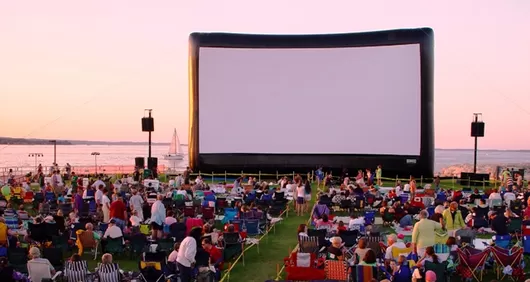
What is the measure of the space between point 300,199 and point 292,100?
1203cm

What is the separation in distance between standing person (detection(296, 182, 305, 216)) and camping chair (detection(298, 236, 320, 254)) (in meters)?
6.30

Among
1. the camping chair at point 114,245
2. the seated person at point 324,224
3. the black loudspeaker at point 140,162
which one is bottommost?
the camping chair at point 114,245

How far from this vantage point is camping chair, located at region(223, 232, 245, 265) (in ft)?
31.4

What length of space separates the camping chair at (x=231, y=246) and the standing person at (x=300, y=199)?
228 inches

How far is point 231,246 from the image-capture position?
31.7ft

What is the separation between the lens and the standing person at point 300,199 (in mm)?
15781

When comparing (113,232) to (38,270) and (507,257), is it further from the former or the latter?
(507,257)

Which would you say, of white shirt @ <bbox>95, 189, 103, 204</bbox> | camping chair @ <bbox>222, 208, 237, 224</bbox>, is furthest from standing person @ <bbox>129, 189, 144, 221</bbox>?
camping chair @ <bbox>222, 208, 237, 224</bbox>

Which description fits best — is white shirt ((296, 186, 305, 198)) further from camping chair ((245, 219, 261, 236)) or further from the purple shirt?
the purple shirt

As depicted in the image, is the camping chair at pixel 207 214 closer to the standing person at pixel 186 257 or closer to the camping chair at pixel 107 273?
the standing person at pixel 186 257

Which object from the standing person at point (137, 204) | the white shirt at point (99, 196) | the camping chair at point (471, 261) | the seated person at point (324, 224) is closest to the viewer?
the camping chair at point (471, 261)

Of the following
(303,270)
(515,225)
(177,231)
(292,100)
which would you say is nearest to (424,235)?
(303,270)

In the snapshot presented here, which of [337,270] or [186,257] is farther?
[337,270]

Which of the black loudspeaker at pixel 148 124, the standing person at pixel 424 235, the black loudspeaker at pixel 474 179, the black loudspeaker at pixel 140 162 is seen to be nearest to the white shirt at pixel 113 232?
the standing person at pixel 424 235
